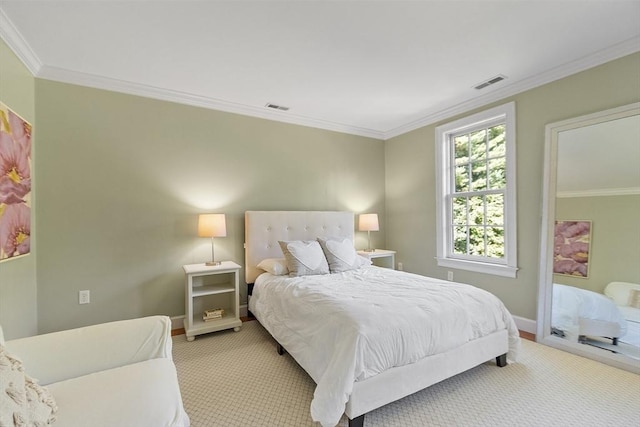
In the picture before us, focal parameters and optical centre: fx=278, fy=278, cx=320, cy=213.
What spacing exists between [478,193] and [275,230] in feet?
8.25

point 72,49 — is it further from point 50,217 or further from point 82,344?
point 82,344

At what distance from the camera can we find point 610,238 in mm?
2336

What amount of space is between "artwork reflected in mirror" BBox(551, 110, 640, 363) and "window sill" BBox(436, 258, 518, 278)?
1.36 ft

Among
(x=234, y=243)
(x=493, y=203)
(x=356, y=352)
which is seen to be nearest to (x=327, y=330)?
(x=356, y=352)

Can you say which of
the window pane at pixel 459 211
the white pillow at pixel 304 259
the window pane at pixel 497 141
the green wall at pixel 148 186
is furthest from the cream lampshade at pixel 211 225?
the window pane at pixel 497 141

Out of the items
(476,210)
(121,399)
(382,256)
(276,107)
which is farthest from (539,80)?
(121,399)

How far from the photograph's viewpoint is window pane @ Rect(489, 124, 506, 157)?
3.13 meters

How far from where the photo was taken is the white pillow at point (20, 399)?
879 mm

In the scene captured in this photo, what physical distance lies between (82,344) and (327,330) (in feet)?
4.26

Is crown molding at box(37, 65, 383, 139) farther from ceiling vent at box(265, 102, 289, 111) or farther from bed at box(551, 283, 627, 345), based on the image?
bed at box(551, 283, 627, 345)

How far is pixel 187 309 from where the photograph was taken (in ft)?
9.03

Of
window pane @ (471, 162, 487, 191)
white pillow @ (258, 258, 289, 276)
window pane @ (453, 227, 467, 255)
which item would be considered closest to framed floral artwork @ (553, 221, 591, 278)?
window pane @ (471, 162, 487, 191)

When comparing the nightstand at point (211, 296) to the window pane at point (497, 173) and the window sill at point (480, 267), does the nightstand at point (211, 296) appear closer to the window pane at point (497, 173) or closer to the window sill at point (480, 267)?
the window sill at point (480, 267)

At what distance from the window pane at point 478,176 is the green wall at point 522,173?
1.38ft
